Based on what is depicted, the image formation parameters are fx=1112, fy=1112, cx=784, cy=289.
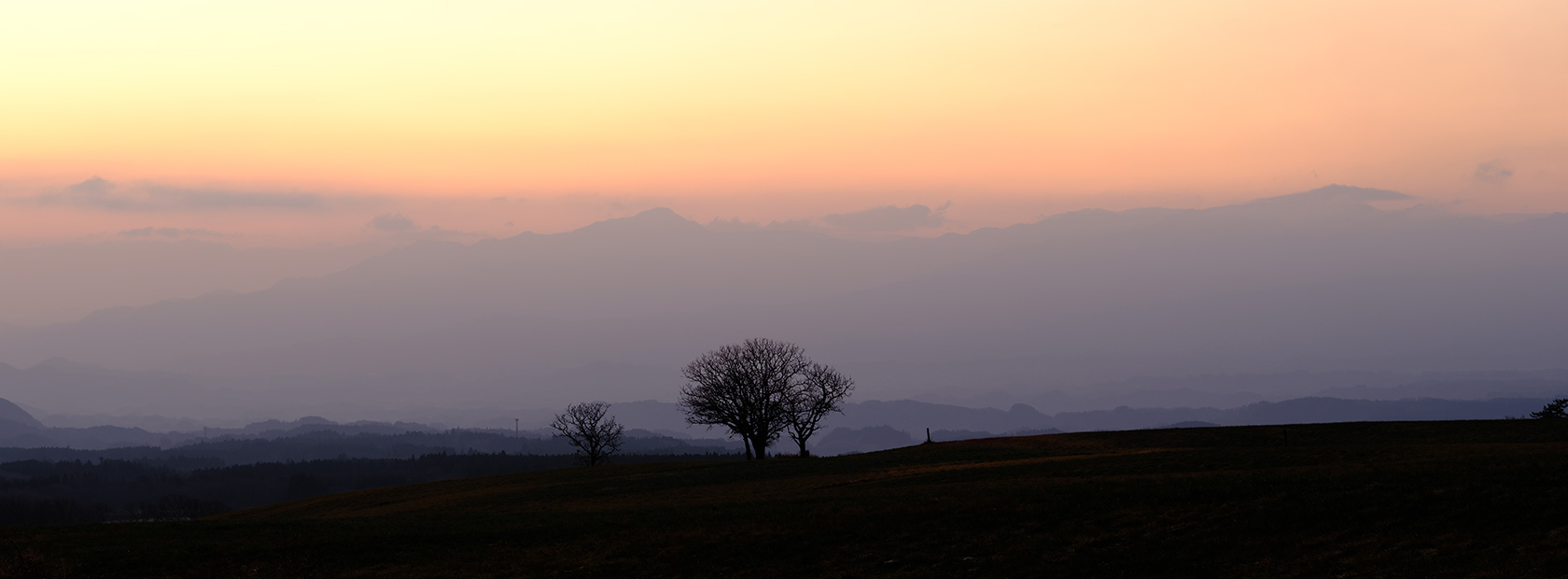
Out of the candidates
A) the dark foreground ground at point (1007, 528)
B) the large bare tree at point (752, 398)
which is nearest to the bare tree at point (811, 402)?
the large bare tree at point (752, 398)

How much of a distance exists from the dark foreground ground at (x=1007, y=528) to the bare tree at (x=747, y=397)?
44.2m

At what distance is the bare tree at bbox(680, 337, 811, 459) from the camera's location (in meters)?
114

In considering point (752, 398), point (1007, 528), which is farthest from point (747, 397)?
point (1007, 528)

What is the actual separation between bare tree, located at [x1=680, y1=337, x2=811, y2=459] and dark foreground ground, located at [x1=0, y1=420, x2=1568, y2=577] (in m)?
44.2

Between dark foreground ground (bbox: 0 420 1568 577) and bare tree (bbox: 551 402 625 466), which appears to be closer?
dark foreground ground (bbox: 0 420 1568 577)

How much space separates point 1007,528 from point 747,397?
73815 millimetres

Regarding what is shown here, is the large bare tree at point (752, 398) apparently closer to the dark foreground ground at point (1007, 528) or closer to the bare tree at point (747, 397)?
the bare tree at point (747, 397)

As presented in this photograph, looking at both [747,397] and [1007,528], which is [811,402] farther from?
[1007,528]

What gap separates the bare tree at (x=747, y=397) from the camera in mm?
113688

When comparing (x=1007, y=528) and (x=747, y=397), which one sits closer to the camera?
(x=1007, y=528)

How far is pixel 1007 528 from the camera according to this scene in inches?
1630

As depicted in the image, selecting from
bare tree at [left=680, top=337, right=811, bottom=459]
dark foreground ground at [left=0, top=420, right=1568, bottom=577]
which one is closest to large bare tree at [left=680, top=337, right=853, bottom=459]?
bare tree at [left=680, top=337, right=811, bottom=459]

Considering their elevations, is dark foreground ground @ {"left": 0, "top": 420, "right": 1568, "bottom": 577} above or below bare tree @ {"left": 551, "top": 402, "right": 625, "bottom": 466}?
below

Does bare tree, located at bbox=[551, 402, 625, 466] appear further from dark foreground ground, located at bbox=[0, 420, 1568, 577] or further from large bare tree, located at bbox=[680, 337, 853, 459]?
dark foreground ground, located at bbox=[0, 420, 1568, 577]
